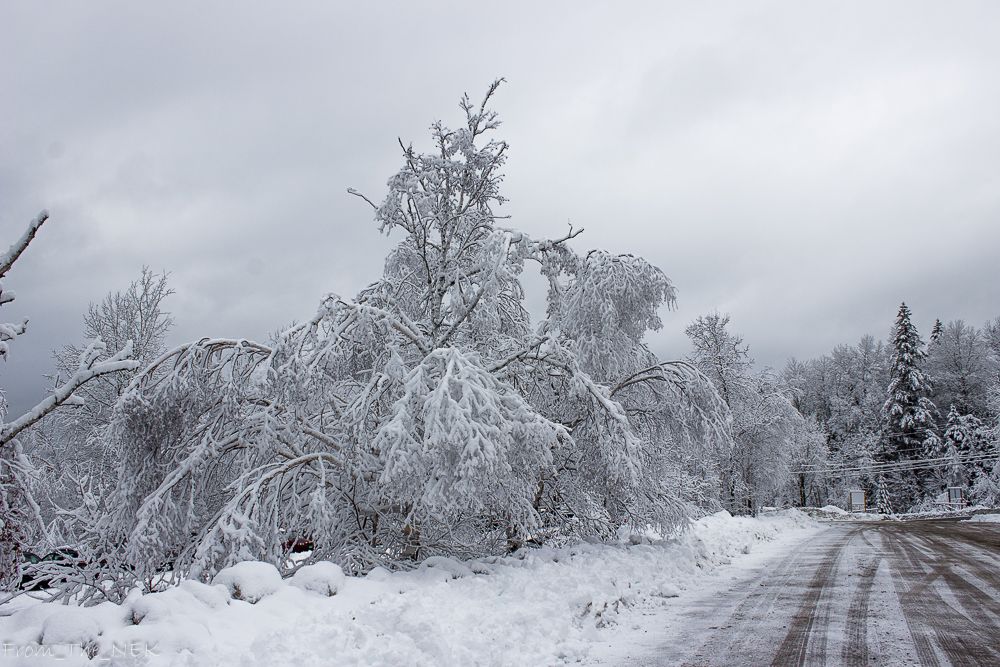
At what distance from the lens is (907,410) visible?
4816 centimetres

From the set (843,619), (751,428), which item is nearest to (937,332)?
(751,428)

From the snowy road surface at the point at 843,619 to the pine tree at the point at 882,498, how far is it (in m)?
42.8

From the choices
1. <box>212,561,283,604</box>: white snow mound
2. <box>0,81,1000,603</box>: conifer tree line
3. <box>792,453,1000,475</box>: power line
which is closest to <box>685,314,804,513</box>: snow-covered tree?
<box>792,453,1000,475</box>: power line

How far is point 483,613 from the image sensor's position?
7.09 m

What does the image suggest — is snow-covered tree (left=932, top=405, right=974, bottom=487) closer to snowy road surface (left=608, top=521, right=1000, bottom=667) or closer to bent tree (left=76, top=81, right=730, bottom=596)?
snowy road surface (left=608, top=521, right=1000, bottom=667)

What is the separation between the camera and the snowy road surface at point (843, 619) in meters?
5.84

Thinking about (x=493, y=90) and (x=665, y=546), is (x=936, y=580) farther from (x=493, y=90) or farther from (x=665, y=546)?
(x=493, y=90)

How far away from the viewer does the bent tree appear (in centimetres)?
920

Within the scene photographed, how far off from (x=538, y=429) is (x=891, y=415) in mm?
48487

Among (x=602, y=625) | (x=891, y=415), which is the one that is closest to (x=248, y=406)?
(x=602, y=625)

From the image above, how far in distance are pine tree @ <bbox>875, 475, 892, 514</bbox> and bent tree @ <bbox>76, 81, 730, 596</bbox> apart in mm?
43980

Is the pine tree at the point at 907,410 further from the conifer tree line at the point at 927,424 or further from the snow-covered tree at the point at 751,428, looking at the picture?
the snow-covered tree at the point at 751,428

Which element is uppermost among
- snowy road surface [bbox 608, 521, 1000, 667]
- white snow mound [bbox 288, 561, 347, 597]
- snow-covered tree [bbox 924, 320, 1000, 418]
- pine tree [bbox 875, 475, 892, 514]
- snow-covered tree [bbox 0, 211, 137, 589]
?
snow-covered tree [bbox 924, 320, 1000, 418]

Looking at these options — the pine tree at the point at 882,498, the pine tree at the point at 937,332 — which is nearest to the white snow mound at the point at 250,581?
the pine tree at the point at 882,498
